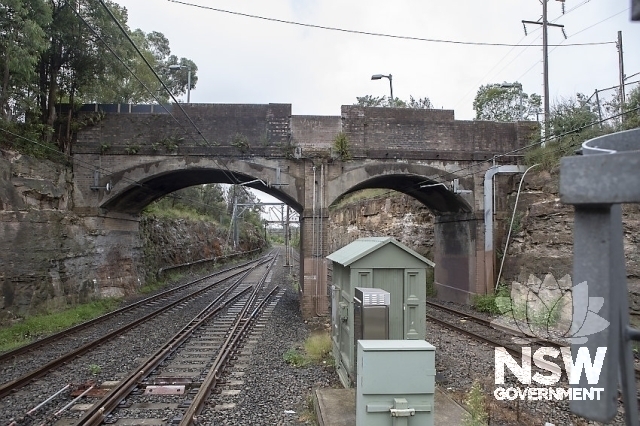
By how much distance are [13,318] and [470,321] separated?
44.0ft

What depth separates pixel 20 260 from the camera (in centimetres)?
1356

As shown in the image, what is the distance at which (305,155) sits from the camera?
17578 millimetres

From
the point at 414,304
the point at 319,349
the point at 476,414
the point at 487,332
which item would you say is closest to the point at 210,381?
the point at 319,349

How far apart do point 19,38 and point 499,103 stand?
3705cm

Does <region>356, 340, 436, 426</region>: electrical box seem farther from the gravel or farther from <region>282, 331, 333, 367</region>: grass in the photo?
<region>282, 331, 333, 367</region>: grass

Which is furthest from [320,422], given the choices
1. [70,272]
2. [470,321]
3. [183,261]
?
[183,261]

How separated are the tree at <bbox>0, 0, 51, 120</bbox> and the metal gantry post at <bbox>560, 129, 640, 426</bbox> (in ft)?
49.9

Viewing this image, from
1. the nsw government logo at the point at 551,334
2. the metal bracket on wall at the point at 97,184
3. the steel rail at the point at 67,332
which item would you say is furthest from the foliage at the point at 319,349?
the metal bracket on wall at the point at 97,184

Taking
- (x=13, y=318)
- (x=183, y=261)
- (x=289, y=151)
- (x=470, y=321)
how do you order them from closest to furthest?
(x=13, y=318), (x=470, y=321), (x=289, y=151), (x=183, y=261)

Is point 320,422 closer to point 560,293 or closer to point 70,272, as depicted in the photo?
point 560,293

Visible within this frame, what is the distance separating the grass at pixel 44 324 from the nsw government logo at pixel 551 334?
10927 mm

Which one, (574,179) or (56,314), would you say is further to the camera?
(56,314)

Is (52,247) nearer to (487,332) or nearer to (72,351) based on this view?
(72,351)

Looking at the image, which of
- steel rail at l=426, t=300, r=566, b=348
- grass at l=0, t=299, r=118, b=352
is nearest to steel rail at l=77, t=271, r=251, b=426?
grass at l=0, t=299, r=118, b=352
